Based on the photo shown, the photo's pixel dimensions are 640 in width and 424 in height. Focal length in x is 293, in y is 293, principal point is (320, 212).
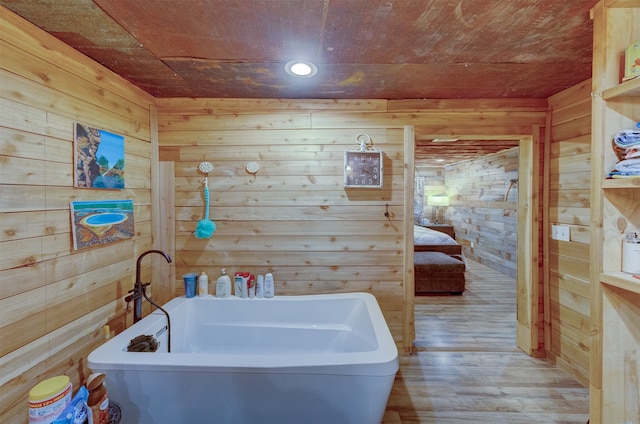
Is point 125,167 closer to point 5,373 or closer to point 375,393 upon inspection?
point 5,373

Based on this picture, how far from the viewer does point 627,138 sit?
1.16m

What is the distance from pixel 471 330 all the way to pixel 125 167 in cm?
346

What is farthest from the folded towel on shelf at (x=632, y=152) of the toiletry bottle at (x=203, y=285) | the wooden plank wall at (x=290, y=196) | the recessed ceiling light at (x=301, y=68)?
the toiletry bottle at (x=203, y=285)

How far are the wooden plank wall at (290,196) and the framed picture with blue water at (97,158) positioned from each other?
1.66 ft

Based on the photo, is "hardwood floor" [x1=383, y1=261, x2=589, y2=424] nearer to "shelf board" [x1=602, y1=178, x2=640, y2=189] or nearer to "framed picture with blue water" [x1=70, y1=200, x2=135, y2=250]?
"shelf board" [x1=602, y1=178, x2=640, y2=189]

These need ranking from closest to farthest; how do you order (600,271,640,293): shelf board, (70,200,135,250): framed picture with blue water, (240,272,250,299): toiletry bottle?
(600,271,640,293): shelf board
(70,200,135,250): framed picture with blue water
(240,272,250,299): toiletry bottle

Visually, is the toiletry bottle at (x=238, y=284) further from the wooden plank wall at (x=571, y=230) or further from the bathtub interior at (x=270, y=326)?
the wooden plank wall at (x=571, y=230)

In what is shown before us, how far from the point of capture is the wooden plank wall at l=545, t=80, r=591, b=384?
2.11 meters

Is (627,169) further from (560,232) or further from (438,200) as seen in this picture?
(438,200)

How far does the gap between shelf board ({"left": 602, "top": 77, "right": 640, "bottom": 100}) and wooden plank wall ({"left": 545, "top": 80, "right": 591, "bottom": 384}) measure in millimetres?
1087

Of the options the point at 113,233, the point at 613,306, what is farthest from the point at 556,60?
the point at 113,233

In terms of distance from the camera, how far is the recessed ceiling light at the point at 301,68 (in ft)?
5.94

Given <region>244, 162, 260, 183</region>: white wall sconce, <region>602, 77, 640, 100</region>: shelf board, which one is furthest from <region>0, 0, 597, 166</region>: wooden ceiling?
<region>244, 162, 260, 183</region>: white wall sconce

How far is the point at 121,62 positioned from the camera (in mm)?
1809
